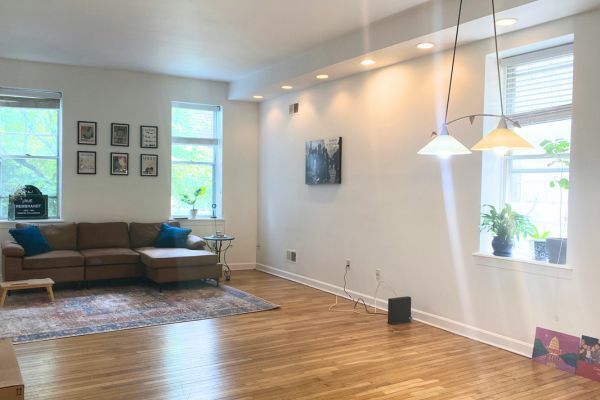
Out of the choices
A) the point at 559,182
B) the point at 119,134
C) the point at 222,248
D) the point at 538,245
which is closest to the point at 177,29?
the point at 119,134

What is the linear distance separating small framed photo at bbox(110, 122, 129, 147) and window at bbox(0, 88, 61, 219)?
69 cm

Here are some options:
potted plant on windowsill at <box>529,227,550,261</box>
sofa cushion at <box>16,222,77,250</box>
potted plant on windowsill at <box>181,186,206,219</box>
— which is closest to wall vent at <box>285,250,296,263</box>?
potted plant on windowsill at <box>181,186,206,219</box>

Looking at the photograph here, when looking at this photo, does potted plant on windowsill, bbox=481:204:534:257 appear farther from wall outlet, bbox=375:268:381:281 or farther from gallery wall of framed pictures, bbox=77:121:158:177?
gallery wall of framed pictures, bbox=77:121:158:177

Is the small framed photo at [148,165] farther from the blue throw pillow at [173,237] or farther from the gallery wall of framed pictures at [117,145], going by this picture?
the blue throw pillow at [173,237]

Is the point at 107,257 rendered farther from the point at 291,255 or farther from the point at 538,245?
the point at 538,245

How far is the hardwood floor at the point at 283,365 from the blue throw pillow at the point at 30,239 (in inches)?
91.0

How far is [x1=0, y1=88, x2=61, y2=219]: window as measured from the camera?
6.67 meters

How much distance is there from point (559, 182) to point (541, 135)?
425 millimetres

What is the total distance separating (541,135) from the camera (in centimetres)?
423

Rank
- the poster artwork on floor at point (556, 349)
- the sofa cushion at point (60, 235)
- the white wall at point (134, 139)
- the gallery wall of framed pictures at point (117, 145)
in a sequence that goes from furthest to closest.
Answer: the gallery wall of framed pictures at point (117, 145) < the white wall at point (134, 139) < the sofa cushion at point (60, 235) < the poster artwork on floor at point (556, 349)

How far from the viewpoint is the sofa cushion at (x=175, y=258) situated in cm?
615

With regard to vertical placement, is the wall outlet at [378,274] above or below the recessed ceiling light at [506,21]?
below

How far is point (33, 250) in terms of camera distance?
612 cm

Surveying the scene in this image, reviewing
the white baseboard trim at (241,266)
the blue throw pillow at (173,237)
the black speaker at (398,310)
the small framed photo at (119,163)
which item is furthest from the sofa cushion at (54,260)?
the black speaker at (398,310)
